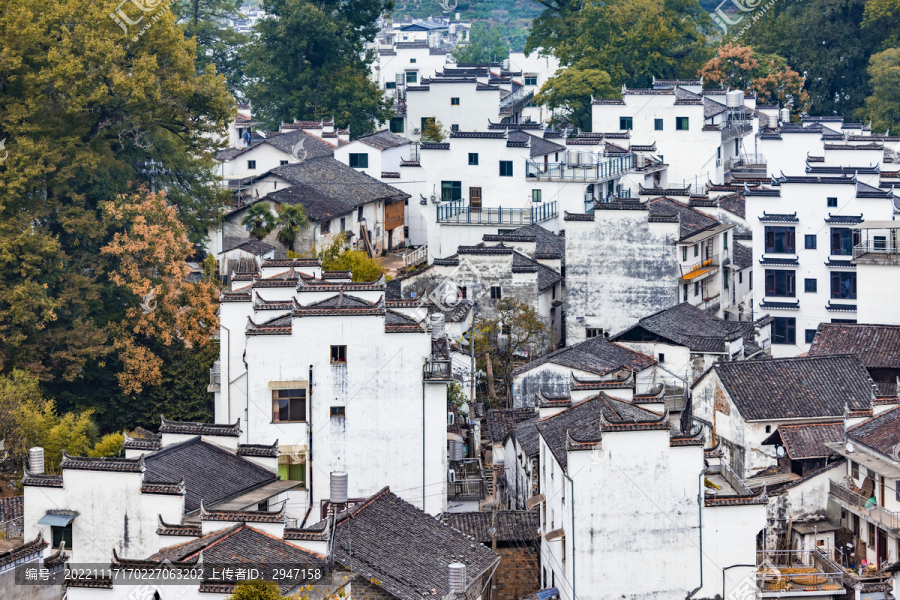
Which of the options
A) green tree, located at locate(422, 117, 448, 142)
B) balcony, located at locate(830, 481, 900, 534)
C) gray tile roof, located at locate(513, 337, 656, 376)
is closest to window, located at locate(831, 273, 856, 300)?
gray tile roof, located at locate(513, 337, 656, 376)

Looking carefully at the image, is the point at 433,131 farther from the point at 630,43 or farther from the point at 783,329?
the point at 783,329

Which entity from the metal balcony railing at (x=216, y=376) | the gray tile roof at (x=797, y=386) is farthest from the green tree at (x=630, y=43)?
the metal balcony railing at (x=216, y=376)

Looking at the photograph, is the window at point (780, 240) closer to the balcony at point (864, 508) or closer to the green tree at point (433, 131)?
the balcony at point (864, 508)

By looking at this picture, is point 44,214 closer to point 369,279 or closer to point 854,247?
point 369,279

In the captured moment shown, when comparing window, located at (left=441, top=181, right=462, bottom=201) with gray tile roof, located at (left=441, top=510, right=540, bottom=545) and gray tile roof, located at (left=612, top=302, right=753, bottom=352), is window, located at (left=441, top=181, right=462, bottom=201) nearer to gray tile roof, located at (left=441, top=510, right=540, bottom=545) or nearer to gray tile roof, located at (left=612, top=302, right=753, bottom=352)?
gray tile roof, located at (left=612, top=302, right=753, bottom=352)

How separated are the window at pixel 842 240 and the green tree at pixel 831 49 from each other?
45549 mm

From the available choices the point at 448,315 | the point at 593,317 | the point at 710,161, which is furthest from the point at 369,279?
the point at 710,161

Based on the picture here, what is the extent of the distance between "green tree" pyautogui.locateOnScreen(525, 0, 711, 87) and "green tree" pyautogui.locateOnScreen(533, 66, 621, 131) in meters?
2.73

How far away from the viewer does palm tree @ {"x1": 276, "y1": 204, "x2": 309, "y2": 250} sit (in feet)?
213

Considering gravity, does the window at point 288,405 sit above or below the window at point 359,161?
below

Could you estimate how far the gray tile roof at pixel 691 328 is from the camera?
53.8m

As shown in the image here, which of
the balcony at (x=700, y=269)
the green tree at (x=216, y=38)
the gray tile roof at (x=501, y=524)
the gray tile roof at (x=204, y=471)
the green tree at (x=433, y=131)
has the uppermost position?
the green tree at (x=216, y=38)

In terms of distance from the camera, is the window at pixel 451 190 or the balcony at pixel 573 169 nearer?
the balcony at pixel 573 169

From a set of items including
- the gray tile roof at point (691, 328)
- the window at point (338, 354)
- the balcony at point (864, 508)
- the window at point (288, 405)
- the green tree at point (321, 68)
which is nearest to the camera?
the balcony at point (864, 508)
